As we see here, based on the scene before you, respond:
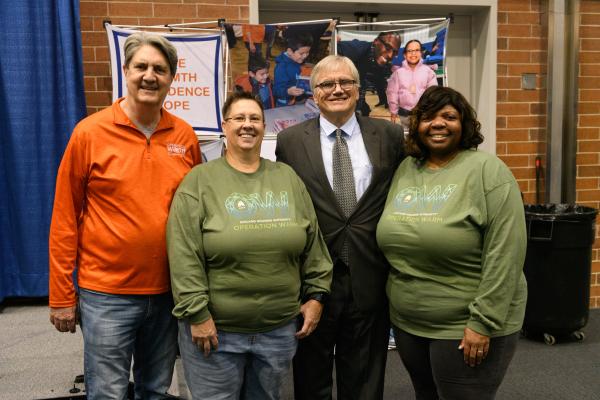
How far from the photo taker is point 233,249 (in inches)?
64.6

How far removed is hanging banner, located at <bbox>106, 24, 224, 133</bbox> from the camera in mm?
3205

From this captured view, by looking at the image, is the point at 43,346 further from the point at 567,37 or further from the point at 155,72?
the point at 567,37

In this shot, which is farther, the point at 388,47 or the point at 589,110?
the point at 589,110

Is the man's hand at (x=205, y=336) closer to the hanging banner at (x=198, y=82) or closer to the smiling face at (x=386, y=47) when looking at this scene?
the hanging banner at (x=198, y=82)

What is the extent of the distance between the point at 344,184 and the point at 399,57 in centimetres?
168

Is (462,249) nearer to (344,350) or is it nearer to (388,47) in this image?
(344,350)

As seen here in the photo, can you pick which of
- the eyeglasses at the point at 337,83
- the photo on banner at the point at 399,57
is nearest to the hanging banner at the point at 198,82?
the photo on banner at the point at 399,57

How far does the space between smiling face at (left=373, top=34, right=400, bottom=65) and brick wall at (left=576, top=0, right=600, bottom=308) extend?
152 cm

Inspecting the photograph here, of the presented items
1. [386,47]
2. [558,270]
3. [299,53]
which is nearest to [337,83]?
[299,53]

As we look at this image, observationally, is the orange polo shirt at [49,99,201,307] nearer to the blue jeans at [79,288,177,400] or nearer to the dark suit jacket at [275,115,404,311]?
the blue jeans at [79,288,177,400]

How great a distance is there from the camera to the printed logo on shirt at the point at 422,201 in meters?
Answer: 1.72

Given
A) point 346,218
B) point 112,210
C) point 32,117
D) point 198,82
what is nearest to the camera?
point 112,210

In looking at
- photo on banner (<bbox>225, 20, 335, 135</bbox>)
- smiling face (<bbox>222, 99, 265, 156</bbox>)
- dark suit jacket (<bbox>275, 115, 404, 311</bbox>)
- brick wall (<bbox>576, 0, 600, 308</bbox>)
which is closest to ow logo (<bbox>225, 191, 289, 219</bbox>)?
smiling face (<bbox>222, 99, 265, 156</bbox>)

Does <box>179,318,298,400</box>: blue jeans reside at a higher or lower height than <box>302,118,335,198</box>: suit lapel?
lower
